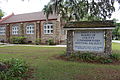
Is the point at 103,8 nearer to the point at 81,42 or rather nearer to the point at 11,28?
the point at 81,42

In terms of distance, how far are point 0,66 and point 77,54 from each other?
534 centimetres

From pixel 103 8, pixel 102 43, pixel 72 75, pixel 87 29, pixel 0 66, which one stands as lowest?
pixel 72 75

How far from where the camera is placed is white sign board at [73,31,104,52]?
30.5 feet

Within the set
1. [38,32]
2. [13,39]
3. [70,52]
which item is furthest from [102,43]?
[13,39]

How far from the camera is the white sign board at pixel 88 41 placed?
30.5 feet

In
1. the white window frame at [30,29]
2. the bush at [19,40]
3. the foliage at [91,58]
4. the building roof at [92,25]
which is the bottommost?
the foliage at [91,58]

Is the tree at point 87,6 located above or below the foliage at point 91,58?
above

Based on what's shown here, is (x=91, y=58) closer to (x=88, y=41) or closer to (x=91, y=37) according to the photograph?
(x=88, y=41)

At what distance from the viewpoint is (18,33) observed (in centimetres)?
2709

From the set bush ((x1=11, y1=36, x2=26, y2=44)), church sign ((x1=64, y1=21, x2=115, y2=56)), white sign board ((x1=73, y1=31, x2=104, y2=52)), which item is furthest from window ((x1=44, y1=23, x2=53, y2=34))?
white sign board ((x1=73, y1=31, x2=104, y2=52))

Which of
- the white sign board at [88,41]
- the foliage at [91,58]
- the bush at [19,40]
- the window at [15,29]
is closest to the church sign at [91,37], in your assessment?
the white sign board at [88,41]

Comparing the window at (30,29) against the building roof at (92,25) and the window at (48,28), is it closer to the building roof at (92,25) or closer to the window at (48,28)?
the window at (48,28)

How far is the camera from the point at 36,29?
81.8 ft

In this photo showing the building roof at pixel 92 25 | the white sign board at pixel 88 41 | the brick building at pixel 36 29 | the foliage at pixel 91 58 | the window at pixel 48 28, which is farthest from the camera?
the window at pixel 48 28
